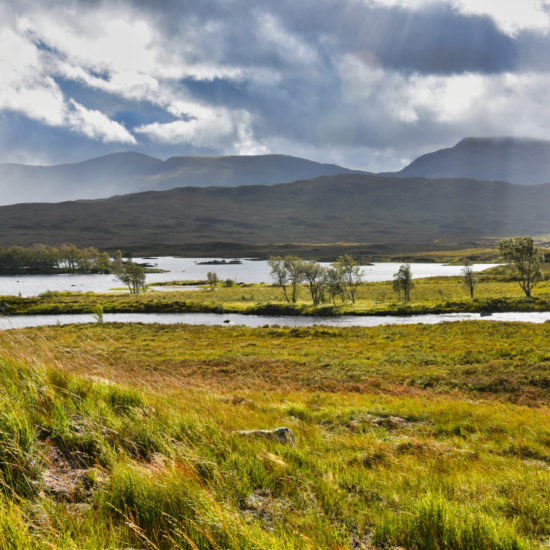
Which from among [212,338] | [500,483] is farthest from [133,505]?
[212,338]

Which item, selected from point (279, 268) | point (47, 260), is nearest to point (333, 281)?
point (279, 268)

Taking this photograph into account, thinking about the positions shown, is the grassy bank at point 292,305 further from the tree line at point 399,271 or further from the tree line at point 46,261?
the tree line at point 46,261

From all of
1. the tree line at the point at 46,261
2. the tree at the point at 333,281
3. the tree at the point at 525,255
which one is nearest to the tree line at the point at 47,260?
the tree line at the point at 46,261

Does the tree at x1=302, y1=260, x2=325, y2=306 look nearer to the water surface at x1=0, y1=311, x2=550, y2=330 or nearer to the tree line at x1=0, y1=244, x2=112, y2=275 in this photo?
the water surface at x1=0, y1=311, x2=550, y2=330

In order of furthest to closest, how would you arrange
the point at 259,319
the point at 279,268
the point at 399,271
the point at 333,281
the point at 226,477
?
the point at 279,268, the point at 333,281, the point at 399,271, the point at 259,319, the point at 226,477

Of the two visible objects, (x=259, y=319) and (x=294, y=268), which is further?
(x=294, y=268)

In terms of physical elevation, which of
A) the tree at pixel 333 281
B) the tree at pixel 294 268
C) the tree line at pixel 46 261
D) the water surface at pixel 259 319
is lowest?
the water surface at pixel 259 319

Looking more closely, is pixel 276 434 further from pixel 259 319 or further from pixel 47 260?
pixel 47 260

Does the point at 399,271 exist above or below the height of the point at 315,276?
above

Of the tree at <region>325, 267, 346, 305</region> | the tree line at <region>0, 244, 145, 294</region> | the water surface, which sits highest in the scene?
the tree line at <region>0, 244, 145, 294</region>

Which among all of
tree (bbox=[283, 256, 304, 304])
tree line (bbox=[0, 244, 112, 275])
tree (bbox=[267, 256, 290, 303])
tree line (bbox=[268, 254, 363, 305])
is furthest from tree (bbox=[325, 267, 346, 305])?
tree line (bbox=[0, 244, 112, 275])

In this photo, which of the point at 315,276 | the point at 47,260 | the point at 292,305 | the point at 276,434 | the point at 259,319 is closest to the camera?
the point at 276,434

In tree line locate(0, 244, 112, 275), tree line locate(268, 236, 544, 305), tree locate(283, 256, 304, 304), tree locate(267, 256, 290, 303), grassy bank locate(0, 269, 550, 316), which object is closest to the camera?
grassy bank locate(0, 269, 550, 316)

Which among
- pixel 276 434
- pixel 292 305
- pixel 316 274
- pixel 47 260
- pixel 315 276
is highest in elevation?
pixel 47 260
